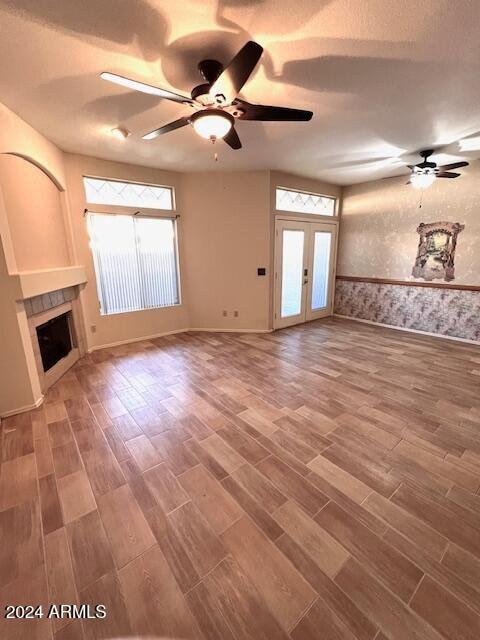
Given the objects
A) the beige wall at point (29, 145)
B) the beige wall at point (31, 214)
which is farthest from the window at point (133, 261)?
the beige wall at point (29, 145)

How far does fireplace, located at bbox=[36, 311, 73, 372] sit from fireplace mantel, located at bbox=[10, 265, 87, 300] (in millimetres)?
445

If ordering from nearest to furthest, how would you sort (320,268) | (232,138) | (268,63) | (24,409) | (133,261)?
(268,63) → (232,138) → (24,409) → (133,261) → (320,268)

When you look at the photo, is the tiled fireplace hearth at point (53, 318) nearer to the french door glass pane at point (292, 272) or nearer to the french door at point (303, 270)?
the french door at point (303, 270)

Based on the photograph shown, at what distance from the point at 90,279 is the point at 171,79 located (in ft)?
9.64

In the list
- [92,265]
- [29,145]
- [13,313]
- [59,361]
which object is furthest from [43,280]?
[29,145]

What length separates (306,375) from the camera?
331 centimetres

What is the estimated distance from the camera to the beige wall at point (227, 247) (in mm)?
4629

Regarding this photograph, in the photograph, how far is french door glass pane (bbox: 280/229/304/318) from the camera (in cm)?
513

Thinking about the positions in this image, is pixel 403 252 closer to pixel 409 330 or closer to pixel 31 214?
pixel 409 330

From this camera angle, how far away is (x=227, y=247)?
485cm

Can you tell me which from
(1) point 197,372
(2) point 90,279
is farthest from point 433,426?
(2) point 90,279

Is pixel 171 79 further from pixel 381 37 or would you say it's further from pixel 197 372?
pixel 197 372

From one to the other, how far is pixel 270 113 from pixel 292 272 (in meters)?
3.61

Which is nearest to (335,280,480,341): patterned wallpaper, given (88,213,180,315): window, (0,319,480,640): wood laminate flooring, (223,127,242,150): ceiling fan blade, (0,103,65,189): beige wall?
(0,319,480,640): wood laminate flooring
